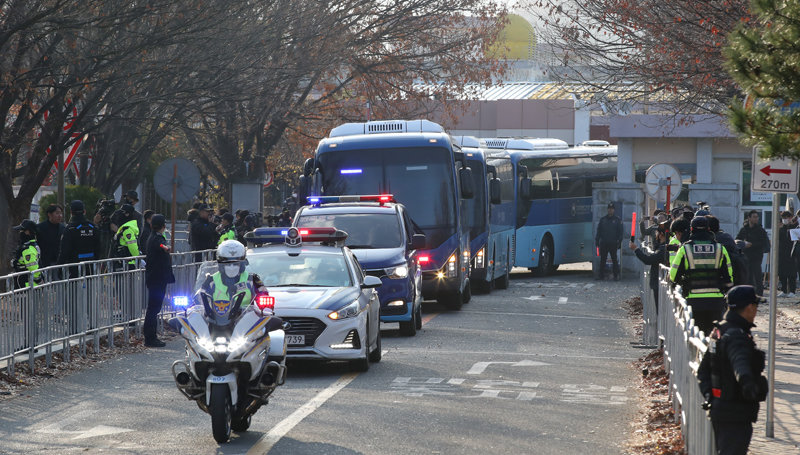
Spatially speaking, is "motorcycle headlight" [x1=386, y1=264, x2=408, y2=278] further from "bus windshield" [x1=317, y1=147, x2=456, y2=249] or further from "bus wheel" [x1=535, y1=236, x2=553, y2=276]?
"bus wheel" [x1=535, y1=236, x2=553, y2=276]

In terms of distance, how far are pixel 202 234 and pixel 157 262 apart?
18.8ft

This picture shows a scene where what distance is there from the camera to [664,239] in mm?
17547

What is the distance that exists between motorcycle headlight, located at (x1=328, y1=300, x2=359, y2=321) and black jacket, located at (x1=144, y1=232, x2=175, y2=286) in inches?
154

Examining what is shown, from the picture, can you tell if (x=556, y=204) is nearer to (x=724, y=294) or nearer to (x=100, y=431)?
(x=724, y=294)

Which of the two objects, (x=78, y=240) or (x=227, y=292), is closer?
(x=227, y=292)

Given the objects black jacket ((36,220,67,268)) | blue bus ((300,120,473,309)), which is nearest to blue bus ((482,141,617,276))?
blue bus ((300,120,473,309))

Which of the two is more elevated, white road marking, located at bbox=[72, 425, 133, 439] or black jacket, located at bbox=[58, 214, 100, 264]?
black jacket, located at bbox=[58, 214, 100, 264]

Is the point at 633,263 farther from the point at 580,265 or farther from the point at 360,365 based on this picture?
the point at 360,365

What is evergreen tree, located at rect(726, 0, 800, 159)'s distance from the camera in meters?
8.43

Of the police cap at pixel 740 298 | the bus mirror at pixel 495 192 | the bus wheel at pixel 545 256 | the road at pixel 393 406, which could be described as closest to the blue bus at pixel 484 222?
the bus mirror at pixel 495 192

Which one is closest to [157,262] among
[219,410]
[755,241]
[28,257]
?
[28,257]

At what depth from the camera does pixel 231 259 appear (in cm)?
1055

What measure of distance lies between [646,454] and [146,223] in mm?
14706

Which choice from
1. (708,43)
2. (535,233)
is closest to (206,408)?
(708,43)
